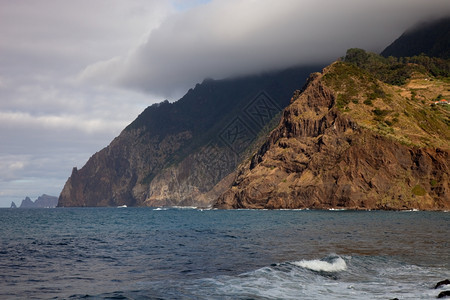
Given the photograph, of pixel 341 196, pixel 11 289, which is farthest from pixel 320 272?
pixel 341 196

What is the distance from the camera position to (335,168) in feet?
509

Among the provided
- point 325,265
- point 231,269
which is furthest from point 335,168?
point 231,269

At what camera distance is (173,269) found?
3109cm

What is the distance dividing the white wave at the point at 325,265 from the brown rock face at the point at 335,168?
116297 mm

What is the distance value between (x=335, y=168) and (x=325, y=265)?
129 meters

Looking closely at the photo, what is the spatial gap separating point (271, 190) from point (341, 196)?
34.6 meters

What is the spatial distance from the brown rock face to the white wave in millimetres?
116297

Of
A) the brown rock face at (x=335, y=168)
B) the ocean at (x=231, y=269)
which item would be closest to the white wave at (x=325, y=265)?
the ocean at (x=231, y=269)

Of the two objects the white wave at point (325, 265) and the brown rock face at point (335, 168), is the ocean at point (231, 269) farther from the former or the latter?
the brown rock face at point (335, 168)

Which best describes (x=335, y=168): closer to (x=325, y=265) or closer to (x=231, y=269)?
(x=325, y=265)

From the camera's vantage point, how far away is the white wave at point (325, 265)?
29.8m

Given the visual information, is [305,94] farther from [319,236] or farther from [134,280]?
[134,280]

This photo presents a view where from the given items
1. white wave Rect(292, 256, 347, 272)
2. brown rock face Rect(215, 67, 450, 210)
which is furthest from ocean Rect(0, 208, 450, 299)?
brown rock face Rect(215, 67, 450, 210)

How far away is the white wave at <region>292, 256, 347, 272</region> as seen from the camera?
2979cm
